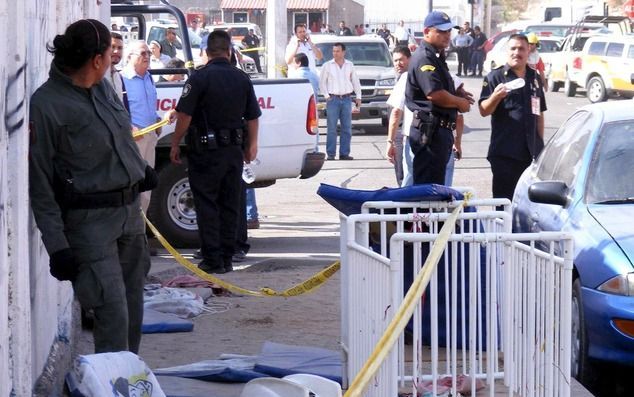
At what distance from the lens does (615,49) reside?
111ft

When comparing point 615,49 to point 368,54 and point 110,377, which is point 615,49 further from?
point 110,377

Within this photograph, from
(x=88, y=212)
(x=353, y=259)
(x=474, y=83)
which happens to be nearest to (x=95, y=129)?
(x=88, y=212)

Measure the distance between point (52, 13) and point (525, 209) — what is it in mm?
3521

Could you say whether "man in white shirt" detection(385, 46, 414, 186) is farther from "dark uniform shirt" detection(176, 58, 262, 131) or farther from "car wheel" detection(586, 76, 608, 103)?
"car wheel" detection(586, 76, 608, 103)

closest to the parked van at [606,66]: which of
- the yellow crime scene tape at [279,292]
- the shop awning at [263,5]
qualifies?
the yellow crime scene tape at [279,292]

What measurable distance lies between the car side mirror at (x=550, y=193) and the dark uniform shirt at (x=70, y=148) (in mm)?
2937

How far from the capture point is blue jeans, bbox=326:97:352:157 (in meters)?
20.8

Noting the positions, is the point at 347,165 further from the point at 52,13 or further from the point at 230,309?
the point at 52,13

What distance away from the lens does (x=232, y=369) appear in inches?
252

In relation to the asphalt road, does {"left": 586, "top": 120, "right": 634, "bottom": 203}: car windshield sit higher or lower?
higher

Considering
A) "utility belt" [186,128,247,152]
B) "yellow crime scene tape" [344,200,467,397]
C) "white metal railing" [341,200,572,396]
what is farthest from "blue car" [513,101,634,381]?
"utility belt" [186,128,247,152]

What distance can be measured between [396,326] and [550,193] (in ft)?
10.2

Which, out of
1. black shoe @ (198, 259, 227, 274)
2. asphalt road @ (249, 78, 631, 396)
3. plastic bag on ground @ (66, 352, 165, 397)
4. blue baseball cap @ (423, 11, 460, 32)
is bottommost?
asphalt road @ (249, 78, 631, 396)

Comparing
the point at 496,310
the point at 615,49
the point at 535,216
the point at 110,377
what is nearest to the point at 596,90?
the point at 615,49
